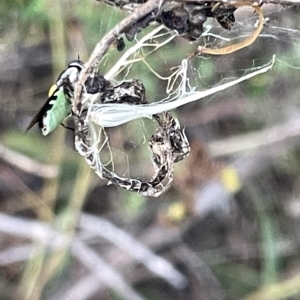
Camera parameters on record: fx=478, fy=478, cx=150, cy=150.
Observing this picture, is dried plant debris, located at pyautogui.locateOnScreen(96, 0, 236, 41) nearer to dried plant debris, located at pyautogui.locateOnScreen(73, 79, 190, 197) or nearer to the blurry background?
dried plant debris, located at pyautogui.locateOnScreen(73, 79, 190, 197)

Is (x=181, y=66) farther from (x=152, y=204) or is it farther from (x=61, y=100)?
(x=152, y=204)

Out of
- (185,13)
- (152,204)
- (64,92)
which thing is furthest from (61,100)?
(152,204)

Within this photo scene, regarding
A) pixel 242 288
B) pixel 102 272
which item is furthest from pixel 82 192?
pixel 242 288

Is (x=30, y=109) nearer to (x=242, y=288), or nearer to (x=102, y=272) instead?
(x=102, y=272)

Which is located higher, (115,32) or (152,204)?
(115,32)

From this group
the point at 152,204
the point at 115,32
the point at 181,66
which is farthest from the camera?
the point at 152,204

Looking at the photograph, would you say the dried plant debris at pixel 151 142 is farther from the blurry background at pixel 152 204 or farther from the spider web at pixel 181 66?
the blurry background at pixel 152 204

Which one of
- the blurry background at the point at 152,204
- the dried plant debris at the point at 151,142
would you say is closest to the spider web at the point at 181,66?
the dried plant debris at the point at 151,142
